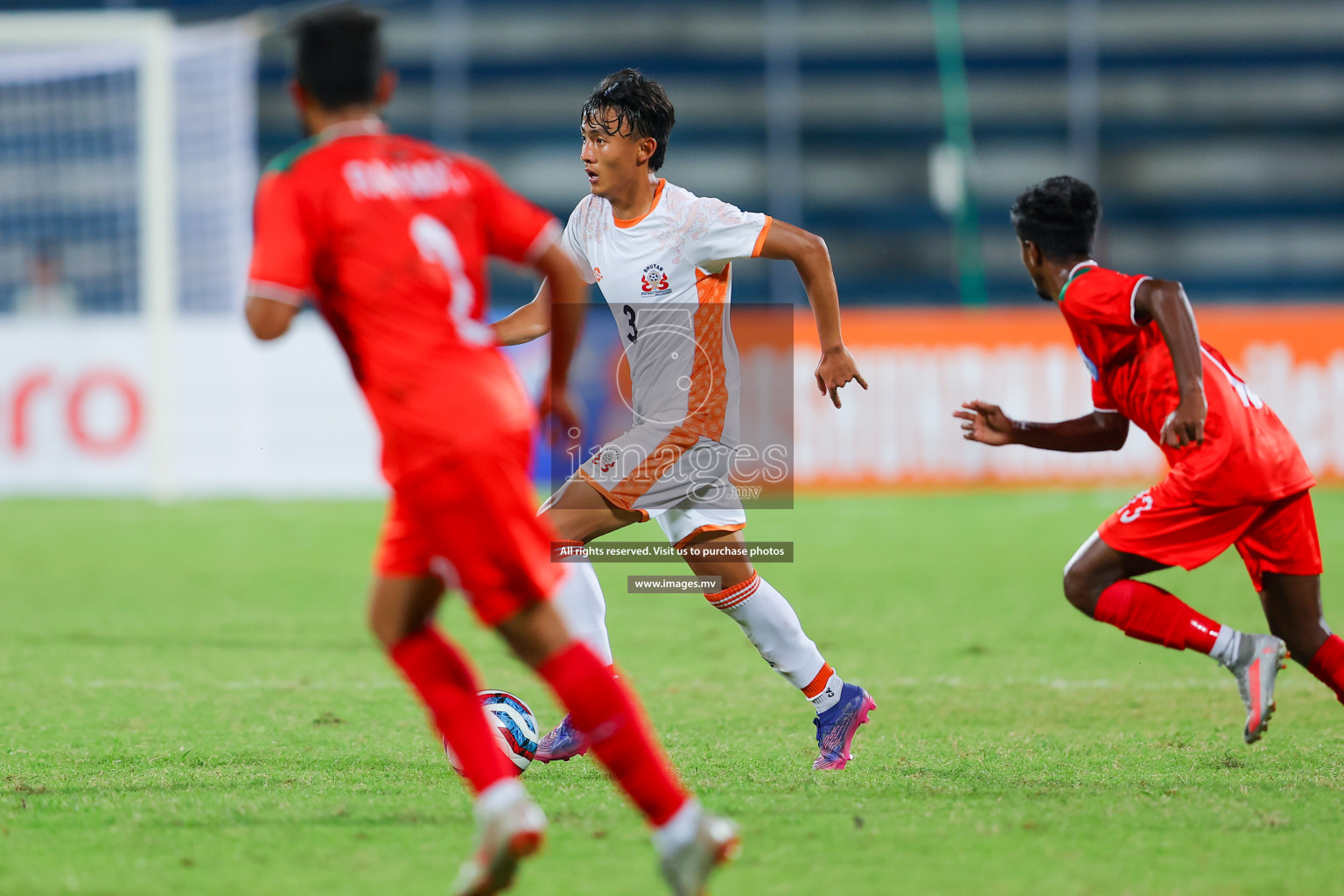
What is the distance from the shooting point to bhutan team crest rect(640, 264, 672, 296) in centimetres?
518

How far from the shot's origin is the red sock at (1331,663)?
16.3ft

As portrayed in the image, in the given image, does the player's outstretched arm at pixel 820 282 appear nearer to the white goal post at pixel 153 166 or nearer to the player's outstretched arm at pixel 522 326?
the player's outstretched arm at pixel 522 326

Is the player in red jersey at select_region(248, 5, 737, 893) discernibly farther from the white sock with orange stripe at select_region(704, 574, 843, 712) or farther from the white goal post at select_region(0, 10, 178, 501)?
the white goal post at select_region(0, 10, 178, 501)

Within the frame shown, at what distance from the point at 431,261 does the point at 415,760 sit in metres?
2.22

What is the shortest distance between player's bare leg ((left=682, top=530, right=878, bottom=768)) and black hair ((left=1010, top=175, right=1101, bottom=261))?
143cm

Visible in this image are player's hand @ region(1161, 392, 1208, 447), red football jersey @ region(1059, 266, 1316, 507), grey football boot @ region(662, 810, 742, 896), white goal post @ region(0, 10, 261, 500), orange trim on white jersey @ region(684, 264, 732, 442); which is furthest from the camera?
white goal post @ region(0, 10, 261, 500)

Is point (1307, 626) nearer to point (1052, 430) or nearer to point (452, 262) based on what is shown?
point (1052, 430)

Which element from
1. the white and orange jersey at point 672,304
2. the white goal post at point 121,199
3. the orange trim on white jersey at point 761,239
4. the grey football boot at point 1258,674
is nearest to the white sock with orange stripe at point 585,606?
the white and orange jersey at point 672,304

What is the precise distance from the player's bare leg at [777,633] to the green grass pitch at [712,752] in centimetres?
22

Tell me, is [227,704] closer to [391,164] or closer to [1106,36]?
[391,164]

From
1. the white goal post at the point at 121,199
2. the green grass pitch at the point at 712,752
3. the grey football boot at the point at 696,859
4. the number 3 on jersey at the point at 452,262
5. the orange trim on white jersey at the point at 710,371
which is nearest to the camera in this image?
the grey football boot at the point at 696,859

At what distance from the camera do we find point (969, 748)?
5.23 meters

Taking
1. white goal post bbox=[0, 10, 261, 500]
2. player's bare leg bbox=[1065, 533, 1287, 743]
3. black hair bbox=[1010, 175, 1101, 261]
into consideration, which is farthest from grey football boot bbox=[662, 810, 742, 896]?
white goal post bbox=[0, 10, 261, 500]

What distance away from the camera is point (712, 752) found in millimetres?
5168
